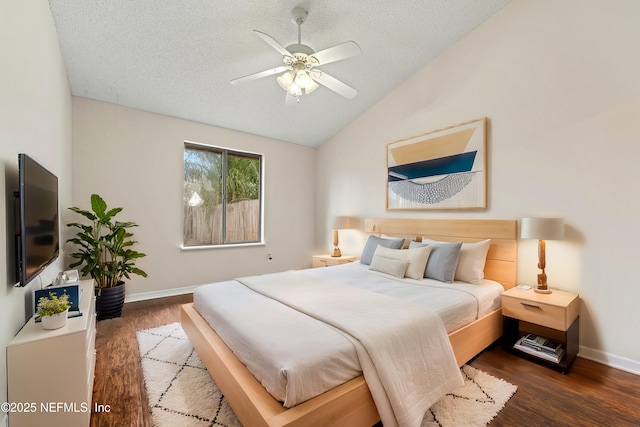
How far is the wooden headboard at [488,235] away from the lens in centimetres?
284

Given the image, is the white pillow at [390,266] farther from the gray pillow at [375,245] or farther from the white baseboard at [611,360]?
the white baseboard at [611,360]

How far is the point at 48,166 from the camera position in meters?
2.25

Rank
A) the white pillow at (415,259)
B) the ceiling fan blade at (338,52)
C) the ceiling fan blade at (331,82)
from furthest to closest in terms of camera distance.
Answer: the white pillow at (415,259) → the ceiling fan blade at (331,82) → the ceiling fan blade at (338,52)

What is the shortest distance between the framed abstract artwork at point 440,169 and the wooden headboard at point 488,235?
200mm

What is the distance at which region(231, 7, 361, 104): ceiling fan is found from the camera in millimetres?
2218

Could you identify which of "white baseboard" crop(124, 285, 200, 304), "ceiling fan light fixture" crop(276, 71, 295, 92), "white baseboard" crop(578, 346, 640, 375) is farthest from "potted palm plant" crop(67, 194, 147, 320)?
"white baseboard" crop(578, 346, 640, 375)

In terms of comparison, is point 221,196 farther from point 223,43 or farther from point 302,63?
point 302,63

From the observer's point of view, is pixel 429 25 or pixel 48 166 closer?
pixel 48 166

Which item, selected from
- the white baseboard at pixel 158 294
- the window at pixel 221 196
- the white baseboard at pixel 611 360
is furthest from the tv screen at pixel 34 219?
the white baseboard at pixel 611 360

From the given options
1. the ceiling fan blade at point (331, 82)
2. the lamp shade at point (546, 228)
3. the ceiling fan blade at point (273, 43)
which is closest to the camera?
the ceiling fan blade at point (273, 43)

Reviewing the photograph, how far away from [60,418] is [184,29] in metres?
3.06

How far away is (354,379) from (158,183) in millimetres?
3720

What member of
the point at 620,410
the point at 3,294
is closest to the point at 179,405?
the point at 3,294

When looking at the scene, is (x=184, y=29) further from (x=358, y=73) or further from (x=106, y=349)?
(x=106, y=349)
